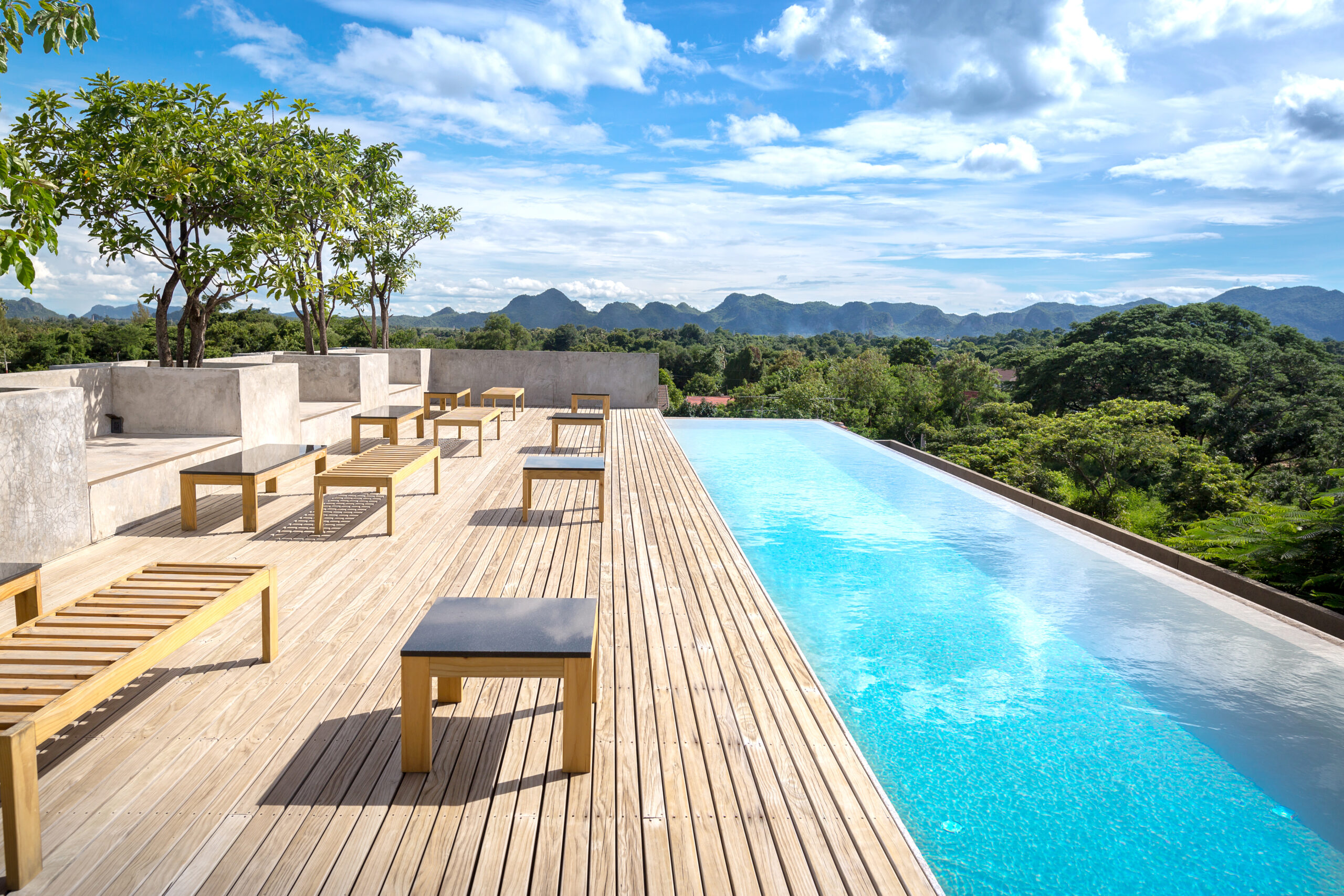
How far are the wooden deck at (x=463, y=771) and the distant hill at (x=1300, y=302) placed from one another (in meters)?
63.1

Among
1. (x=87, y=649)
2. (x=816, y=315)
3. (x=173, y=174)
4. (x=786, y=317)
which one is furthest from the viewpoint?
(x=816, y=315)

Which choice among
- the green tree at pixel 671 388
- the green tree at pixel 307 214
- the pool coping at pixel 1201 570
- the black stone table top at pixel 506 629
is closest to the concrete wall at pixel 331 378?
the green tree at pixel 307 214

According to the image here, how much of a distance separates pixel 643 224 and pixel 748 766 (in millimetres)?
21502

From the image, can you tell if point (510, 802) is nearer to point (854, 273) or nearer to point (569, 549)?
point (569, 549)

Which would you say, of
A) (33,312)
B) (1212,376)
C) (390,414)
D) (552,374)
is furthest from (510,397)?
(33,312)

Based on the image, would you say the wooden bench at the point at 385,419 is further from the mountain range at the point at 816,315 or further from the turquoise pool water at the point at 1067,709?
the mountain range at the point at 816,315

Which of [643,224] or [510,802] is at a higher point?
[643,224]

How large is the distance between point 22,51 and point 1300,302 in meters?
76.4

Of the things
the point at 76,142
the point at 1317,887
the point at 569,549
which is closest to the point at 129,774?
the point at 569,549

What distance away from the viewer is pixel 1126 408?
43.7 feet

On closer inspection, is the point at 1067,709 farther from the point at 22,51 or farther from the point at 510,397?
the point at 510,397

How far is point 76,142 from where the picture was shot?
523 cm

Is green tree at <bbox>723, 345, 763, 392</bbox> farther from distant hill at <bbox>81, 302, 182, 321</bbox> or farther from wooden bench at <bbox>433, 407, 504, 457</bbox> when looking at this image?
wooden bench at <bbox>433, 407, 504, 457</bbox>

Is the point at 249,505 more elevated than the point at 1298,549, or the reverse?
the point at 249,505
